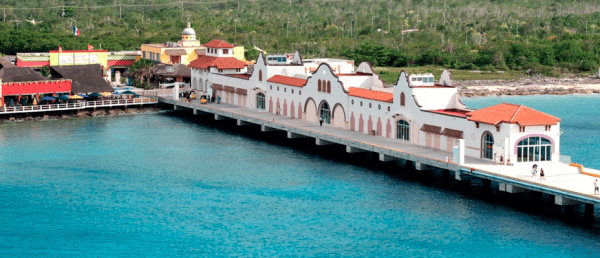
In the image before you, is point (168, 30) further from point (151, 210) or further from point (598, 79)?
point (151, 210)

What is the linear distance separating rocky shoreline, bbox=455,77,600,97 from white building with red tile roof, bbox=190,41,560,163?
124 ft

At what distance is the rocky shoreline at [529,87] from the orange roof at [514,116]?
68.3m

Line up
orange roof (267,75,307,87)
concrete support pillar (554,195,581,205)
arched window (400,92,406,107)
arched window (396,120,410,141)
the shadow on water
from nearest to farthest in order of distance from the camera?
concrete support pillar (554,195,581,205)
the shadow on water
arched window (400,92,406,107)
arched window (396,120,410,141)
orange roof (267,75,307,87)

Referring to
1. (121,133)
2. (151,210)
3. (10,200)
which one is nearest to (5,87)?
(121,133)

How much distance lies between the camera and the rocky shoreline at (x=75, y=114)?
109 m

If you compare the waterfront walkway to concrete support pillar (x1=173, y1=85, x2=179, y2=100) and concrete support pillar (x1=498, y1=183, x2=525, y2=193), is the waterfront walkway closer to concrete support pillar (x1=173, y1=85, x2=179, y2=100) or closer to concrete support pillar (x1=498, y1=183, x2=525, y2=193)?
concrete support pillar (x1=173, y1=85, x2=179, y2=100)

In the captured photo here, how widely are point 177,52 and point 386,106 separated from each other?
2354 inches

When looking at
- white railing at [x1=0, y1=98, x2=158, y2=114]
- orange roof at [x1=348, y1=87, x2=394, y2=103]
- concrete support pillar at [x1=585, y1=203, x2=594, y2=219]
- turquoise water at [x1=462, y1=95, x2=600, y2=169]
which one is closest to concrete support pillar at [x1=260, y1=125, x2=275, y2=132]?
orange roof at [x1=348, y1=87, x2=394, y2=103]

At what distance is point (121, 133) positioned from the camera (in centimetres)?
9944

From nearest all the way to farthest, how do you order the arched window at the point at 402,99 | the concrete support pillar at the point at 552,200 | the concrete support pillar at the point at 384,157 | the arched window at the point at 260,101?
the concrete support pillar at the point at 552,200 → the concrete support pillar at the point at 384,157 → the arched window at the point at 402,99 → the arched window at the point at 260,101

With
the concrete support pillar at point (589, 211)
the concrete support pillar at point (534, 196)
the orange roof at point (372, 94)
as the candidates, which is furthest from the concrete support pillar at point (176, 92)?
the concrete support pillar at point (589, 211)

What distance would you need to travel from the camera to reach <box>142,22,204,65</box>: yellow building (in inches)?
5443

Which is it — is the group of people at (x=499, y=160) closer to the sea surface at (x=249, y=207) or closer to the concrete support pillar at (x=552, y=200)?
the sea surface at (x=249, y=207)

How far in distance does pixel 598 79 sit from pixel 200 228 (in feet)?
376
